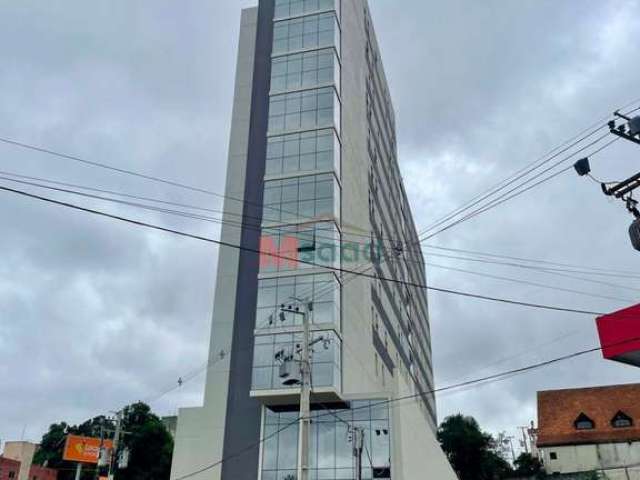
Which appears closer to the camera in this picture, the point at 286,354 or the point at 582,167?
the point at 582,167

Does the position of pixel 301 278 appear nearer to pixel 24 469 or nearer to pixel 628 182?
pixel 628 182

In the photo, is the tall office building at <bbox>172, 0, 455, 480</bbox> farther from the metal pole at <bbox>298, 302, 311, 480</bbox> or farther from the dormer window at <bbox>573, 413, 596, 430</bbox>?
the dormer window at <bbox>573, 413, 596, 430</bbox>

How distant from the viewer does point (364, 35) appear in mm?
57938

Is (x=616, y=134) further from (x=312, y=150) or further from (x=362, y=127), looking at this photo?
(x=362, y=127)

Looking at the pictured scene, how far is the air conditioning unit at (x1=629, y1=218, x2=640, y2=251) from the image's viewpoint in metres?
16.5

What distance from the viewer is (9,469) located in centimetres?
6919

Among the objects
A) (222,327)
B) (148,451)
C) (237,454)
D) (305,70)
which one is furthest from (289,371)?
(148,451)

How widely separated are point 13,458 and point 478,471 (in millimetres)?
57136

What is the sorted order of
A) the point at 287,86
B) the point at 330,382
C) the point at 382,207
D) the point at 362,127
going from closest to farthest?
the point at 330,382, the point at 287,86, the point at 362,127, the point at 382,207

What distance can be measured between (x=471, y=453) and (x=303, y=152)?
35.5 meters

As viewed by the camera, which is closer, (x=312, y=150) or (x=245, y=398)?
(x=245, y=398)

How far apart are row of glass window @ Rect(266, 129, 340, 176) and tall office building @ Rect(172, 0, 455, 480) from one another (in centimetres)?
9

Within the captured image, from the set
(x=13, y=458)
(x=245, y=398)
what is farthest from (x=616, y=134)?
(x=13, y=458)

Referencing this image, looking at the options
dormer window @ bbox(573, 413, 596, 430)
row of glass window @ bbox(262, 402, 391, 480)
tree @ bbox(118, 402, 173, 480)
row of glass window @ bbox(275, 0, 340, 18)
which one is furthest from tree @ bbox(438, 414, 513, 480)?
row of glass window @ bbox(275, 0, 340, 18)
